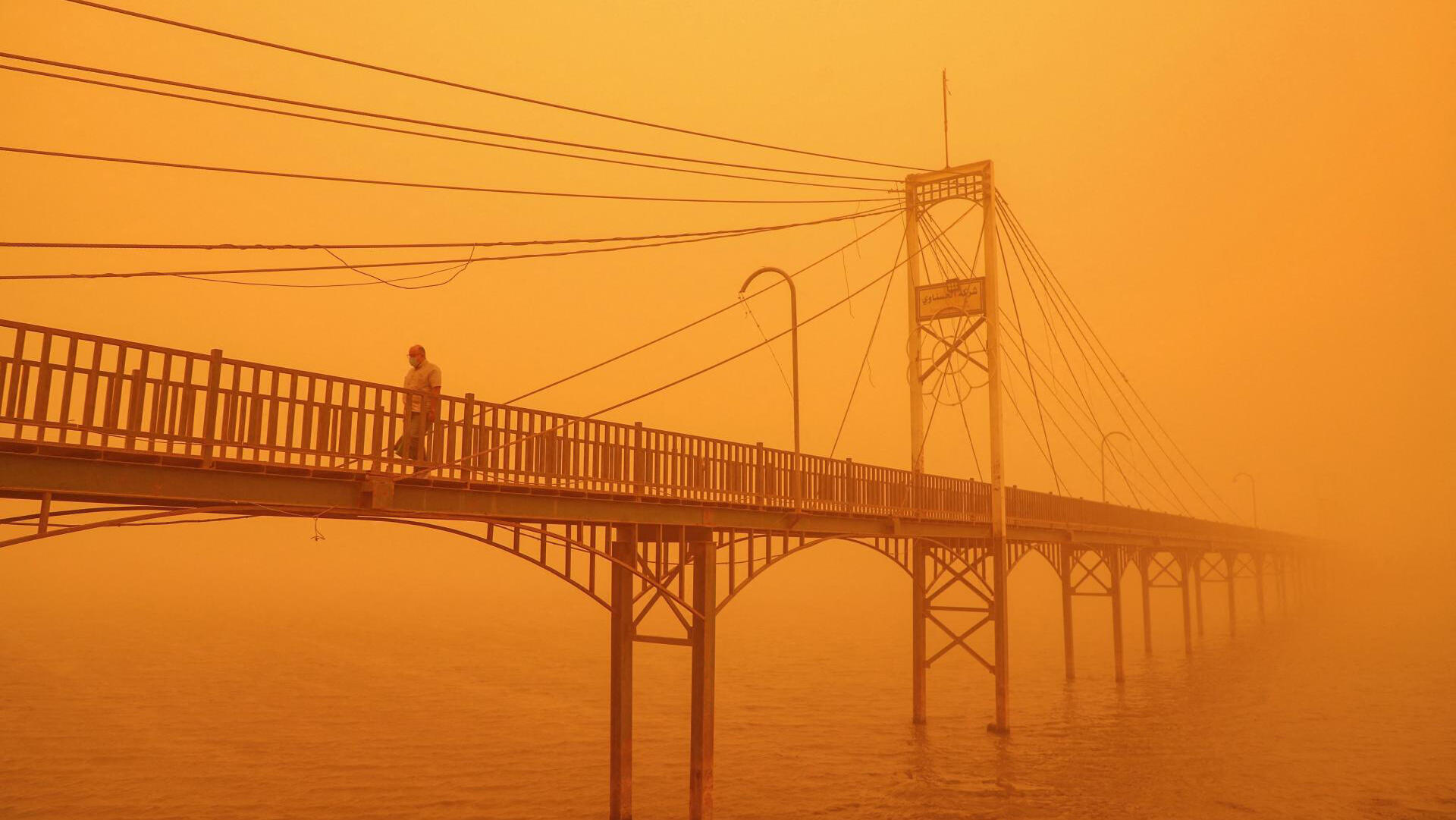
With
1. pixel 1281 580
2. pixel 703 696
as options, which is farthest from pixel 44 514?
pixel 1281 580

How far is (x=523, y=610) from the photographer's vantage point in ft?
303

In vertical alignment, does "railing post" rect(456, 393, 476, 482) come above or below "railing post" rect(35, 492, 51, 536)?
above

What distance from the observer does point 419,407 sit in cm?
1342

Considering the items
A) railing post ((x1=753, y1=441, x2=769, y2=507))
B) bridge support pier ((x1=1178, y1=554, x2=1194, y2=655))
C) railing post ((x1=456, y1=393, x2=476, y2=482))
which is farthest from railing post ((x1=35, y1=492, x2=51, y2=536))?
bridge support pier ((x1=1178, y1=554, x2=1194, y2=655))

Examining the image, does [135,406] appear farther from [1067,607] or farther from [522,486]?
[1067,607]

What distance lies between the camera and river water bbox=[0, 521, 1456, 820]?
2086 cm

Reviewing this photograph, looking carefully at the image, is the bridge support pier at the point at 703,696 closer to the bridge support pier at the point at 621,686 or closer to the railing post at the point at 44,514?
the bridge support pier at the point at 621,686

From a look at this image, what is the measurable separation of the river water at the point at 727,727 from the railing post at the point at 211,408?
11452mm

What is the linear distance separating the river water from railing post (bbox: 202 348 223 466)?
11452 millimetres

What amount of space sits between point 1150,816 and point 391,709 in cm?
2403

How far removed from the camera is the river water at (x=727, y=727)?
20.9m

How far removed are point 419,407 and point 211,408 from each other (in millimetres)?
3174

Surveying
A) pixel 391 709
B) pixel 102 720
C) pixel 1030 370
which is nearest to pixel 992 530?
pixel 1030 370

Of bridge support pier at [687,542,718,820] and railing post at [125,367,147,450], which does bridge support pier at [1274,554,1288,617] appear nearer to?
bridge support pier at [687,542,718,820]
